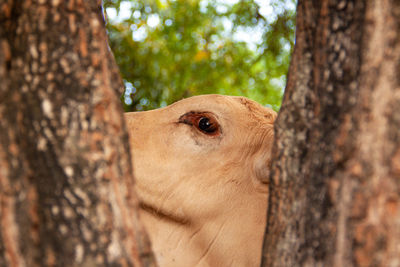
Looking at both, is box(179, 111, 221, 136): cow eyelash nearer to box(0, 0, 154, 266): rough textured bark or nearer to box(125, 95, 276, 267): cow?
box(125, 95, 276, 267): cow

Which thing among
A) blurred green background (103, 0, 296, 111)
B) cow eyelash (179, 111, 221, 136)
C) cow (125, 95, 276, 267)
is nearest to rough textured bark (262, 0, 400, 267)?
cow (125, 95, 276, 267)

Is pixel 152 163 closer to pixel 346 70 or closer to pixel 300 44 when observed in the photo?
pixel 300 44

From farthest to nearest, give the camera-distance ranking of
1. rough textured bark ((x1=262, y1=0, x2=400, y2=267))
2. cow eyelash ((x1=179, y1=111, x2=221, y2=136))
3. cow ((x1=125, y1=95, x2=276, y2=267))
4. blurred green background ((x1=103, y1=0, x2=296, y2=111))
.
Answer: blurred green background ((x1=103, y1=0, x2=296, y2=111)), cow eyelash ((x1=179, y1=111, x2=221, y2=136)), cow ((x1=125, y1=95, x2=276, y2=267)), rough textured bark ((x1=262, y1=0, x2=400, y2=267))

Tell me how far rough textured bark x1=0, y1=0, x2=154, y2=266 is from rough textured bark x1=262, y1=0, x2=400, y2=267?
531 millimetres

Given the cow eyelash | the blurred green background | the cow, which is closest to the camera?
the cow

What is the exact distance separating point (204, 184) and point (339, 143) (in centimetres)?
133

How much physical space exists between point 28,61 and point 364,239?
1115 millimetres

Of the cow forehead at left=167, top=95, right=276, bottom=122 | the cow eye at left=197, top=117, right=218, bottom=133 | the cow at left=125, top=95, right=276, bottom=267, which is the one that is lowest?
the cow at left=125, top=95, right=276, bottom=267

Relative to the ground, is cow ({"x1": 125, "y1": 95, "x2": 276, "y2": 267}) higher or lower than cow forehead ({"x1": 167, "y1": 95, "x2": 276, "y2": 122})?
lower

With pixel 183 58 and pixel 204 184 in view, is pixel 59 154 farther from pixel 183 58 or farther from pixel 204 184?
pixel 183 58

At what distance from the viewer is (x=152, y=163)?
2717 mm

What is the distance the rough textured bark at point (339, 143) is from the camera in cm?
133

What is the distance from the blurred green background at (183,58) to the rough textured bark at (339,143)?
17.5 ft

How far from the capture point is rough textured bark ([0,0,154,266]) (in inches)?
53.2
